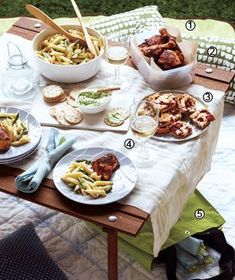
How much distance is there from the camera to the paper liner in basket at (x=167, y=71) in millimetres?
1475

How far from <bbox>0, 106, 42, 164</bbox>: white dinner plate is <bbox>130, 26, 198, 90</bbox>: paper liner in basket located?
1.10ft

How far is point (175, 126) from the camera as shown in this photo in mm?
1368

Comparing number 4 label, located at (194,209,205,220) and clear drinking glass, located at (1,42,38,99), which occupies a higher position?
clear drinking glass, located at (1,42,38,99)

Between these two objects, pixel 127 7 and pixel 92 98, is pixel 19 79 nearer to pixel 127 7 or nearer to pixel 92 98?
pixel 92 98

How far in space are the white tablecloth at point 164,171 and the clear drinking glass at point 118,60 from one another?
0.20 m

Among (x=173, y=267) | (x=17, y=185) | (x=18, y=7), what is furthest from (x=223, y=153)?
(x=18, y=7)

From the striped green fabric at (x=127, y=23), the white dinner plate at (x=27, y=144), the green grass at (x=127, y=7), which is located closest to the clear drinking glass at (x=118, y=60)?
the white dinner plate at (x=27, y=144)

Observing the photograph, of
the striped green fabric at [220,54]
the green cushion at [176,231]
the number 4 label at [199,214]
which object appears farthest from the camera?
the striped green fabric at [220,54]

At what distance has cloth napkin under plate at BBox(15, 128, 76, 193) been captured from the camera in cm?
123

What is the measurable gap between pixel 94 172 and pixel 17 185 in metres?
0.17

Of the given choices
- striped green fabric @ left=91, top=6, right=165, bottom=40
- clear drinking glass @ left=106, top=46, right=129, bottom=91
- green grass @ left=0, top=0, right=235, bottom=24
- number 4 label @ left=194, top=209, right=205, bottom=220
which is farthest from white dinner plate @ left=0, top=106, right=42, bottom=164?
green grass @ left=0, top=0, right=235, bottom=24

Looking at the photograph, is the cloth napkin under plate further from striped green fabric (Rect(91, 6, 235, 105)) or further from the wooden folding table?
striped green fabric (Rect(91, 6, 235, 105))

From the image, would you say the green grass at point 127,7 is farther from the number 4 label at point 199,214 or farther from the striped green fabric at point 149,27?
the number 4 label at point 199,214

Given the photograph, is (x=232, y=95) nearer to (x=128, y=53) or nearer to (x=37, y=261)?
(x=128, y=53)
